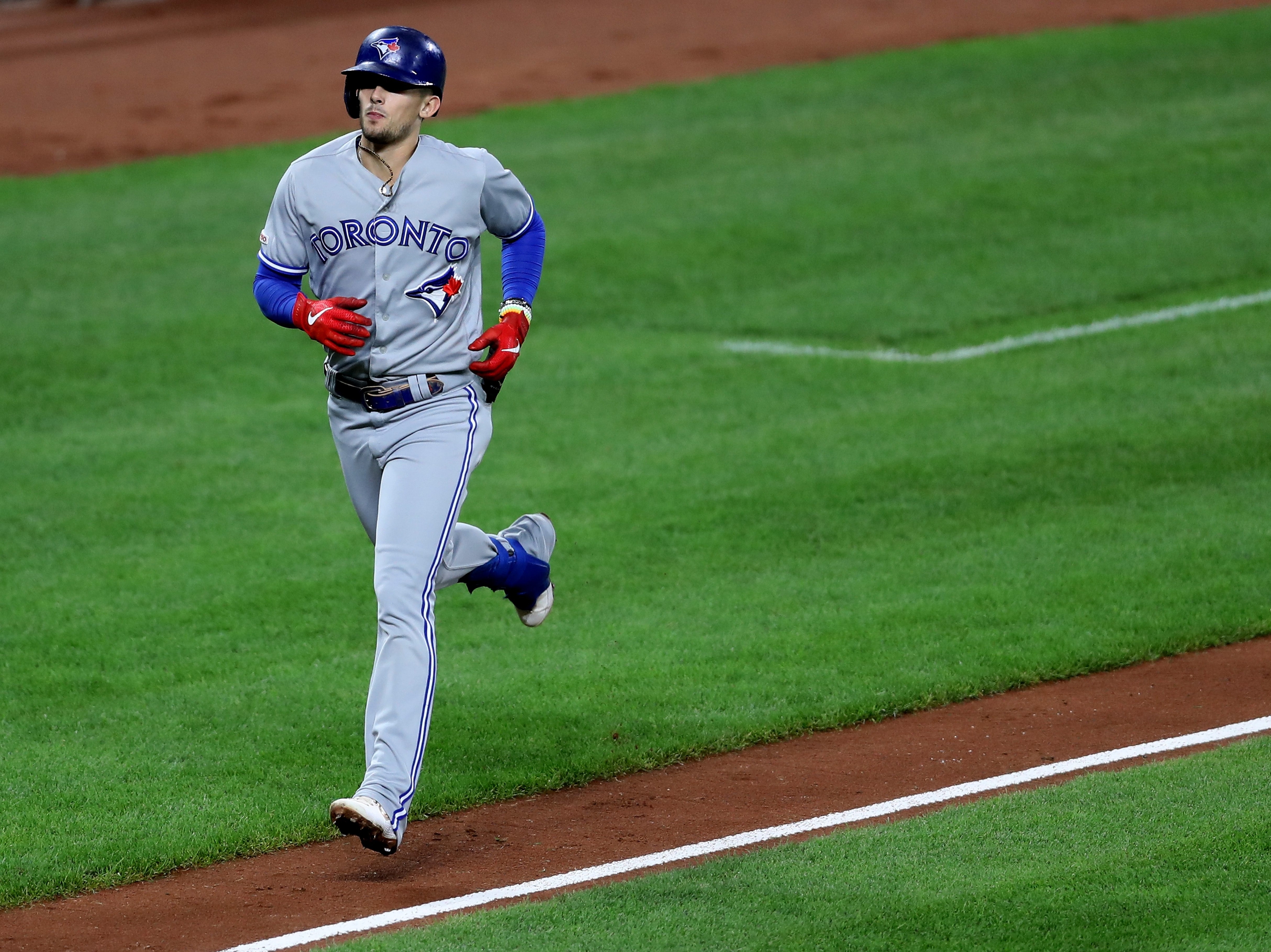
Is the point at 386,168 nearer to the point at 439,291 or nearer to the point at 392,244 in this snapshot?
the point at 392,244

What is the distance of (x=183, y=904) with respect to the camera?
16.8 ft

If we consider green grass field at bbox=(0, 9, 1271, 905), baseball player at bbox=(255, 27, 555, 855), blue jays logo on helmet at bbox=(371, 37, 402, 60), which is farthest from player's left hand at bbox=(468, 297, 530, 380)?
green grass field at bbox=(0, 9, 1271, 905)

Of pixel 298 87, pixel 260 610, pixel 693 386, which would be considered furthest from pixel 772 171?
pixel 260 610

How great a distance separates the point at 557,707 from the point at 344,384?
61.6 inches

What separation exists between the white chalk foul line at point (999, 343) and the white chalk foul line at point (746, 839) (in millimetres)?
5809

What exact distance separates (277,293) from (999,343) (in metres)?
7.21

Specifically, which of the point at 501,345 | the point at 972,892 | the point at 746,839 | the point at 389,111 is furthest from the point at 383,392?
the point at 972,892

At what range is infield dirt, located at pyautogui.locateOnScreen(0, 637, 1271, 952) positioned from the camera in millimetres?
5012

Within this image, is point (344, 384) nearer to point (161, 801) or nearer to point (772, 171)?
point (161, 801)

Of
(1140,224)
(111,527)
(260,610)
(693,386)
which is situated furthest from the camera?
(1140,224)

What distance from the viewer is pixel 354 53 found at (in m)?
23.1

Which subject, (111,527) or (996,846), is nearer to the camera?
(996,846)

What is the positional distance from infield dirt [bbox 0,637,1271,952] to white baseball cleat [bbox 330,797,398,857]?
159mm

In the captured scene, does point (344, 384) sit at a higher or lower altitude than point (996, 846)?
higher
